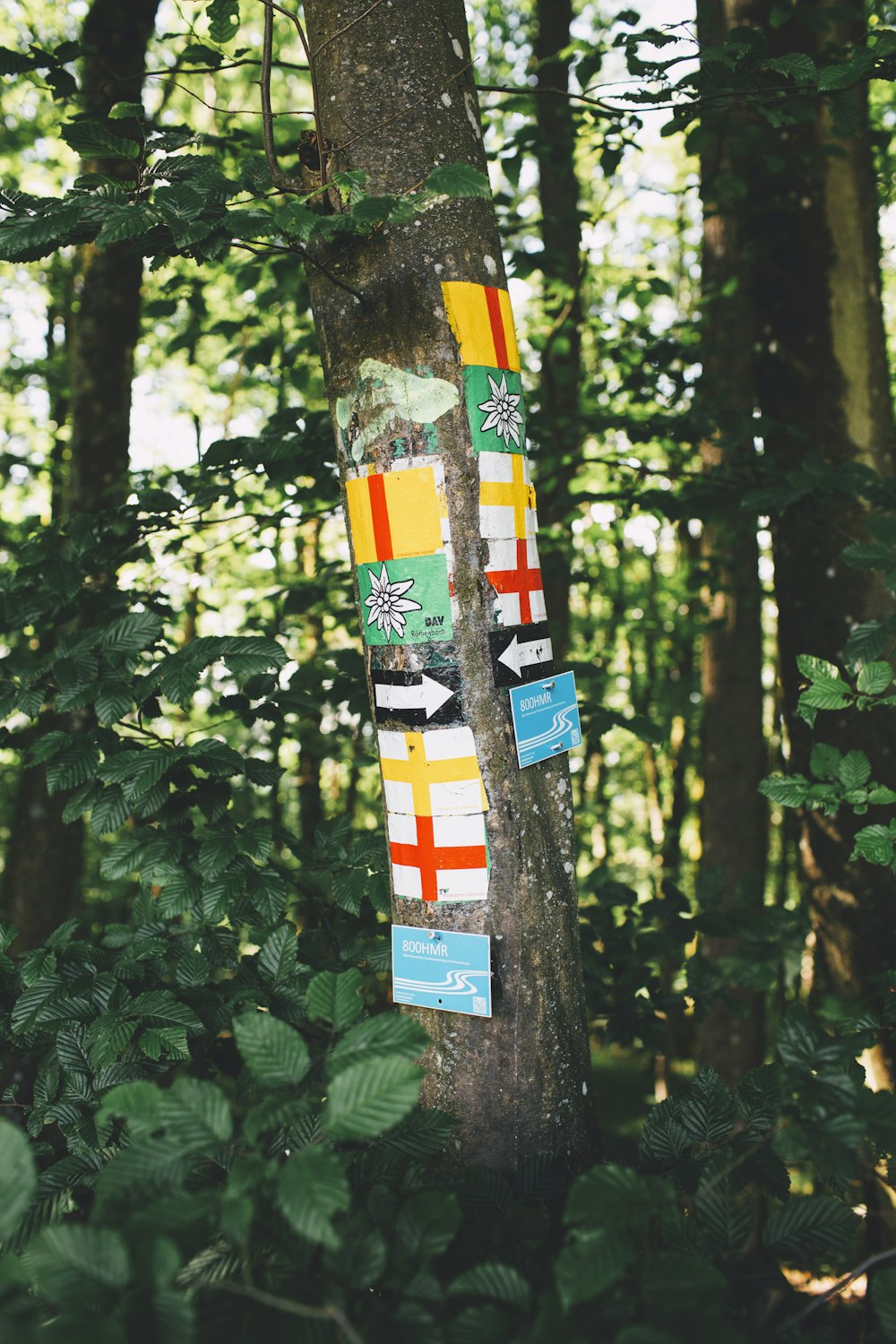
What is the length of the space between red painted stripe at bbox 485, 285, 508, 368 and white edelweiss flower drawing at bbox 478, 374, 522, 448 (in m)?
0.03

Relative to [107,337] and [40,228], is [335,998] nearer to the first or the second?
[40,228]

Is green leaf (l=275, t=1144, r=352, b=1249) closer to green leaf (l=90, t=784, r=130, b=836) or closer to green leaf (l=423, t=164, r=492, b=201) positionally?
green leaf (l=90, t=784, r=130, b=836)

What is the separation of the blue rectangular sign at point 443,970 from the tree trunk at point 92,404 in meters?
3.39

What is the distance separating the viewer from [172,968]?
6.13 ft

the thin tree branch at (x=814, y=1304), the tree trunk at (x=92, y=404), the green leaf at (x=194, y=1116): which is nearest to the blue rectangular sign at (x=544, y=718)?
the green leaf at (x=194, y=1116)

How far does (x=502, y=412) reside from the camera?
1.45 meters

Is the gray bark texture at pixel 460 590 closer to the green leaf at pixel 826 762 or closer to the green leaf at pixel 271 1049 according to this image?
the green leaf at pixel 271 1049

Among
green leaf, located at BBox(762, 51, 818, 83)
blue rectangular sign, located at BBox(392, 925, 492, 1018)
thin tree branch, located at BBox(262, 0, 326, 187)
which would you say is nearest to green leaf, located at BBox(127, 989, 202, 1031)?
blue rectangular sign, located at BBox(392, 925, 492, 1018)

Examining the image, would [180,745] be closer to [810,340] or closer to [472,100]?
[472,100]

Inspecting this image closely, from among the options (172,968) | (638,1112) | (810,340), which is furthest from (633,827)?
(172,968)

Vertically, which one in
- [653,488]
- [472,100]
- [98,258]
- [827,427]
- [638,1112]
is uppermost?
[98,258]

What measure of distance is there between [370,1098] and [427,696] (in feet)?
2.13

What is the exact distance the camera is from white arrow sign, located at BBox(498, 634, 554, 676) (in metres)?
1.43

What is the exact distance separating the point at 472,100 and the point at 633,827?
15519 mm
